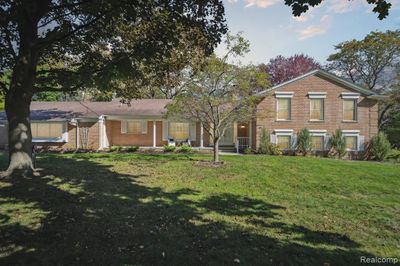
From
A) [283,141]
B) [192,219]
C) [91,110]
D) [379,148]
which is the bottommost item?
[192,219]

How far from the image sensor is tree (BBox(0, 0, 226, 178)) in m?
7.44

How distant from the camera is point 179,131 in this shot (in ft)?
78.9

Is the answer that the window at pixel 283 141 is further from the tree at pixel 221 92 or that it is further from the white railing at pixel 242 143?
the tree at pixel 221 92

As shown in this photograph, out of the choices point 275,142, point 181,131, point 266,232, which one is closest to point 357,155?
point 275,142

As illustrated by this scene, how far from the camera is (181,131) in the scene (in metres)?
24.0

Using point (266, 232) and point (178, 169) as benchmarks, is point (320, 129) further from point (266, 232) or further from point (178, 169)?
point (266, 232)

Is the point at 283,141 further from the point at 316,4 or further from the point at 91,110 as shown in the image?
the point at 316,4

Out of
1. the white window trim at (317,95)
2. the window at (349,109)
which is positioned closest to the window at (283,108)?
the white window trim at (317,95)

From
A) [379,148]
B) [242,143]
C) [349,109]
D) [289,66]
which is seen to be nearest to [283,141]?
[242,143]

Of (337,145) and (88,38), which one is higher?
(88,38)

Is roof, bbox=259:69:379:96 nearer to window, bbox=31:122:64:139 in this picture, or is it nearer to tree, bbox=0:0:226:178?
tree, bbox=0:0:226:178

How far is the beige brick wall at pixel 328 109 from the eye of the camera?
21.1 metres

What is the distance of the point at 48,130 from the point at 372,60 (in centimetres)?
3340

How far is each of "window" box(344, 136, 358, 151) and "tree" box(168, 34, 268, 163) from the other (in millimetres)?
10990
